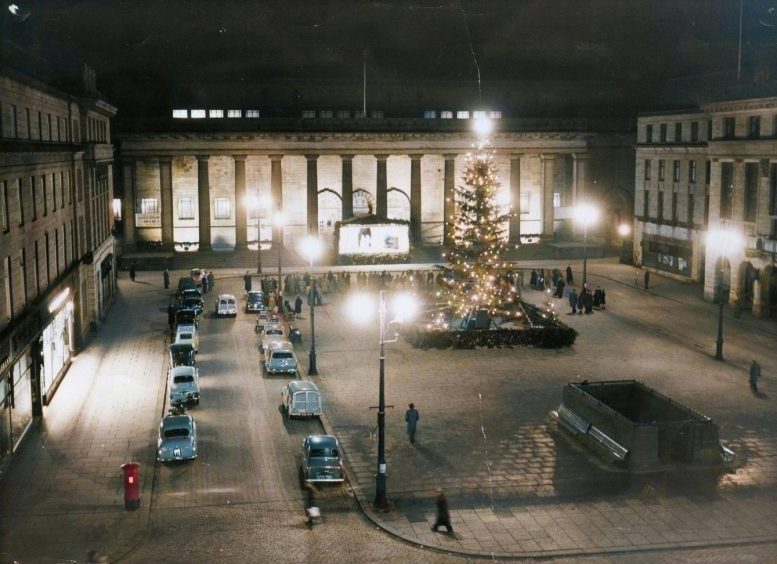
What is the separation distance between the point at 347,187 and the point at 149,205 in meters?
17.3

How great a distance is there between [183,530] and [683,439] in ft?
48.2

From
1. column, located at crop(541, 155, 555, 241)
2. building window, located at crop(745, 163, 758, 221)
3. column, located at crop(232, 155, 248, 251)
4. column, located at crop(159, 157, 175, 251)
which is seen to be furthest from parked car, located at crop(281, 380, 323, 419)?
column, located at crop(541, 155, 555, 241)

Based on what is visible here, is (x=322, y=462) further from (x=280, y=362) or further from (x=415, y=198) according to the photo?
(x=415, y=198)

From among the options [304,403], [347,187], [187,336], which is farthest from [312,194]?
[304,403]

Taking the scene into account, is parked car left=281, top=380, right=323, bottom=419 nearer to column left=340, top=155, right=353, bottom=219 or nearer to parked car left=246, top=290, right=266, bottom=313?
parked car left=246, top=290, right=266, bottom=313

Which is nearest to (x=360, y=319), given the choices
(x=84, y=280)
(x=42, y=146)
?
(x=84, y=280)

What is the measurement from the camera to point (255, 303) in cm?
5716

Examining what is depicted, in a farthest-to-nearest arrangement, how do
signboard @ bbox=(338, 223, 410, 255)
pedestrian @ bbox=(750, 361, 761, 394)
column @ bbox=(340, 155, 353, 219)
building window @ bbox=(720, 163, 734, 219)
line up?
column @ bbox=(340, 155, 353, 219), signboard @ bbox=(338, 223, 410, 255), building window @ bbox=(720, 163, 734, 219), pedestrian @ bbox=(750, 361, 761, 394)

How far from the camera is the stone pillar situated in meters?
89.1

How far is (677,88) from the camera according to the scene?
298 feet

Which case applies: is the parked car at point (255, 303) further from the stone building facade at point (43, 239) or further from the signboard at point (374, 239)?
the signboard at point (374, 239)

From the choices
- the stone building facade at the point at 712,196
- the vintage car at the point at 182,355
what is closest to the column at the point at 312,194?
the stone building facade at the point at 712,196

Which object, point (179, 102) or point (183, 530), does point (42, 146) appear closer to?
point (183, 530)

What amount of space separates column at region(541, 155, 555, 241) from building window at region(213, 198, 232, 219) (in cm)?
2868
